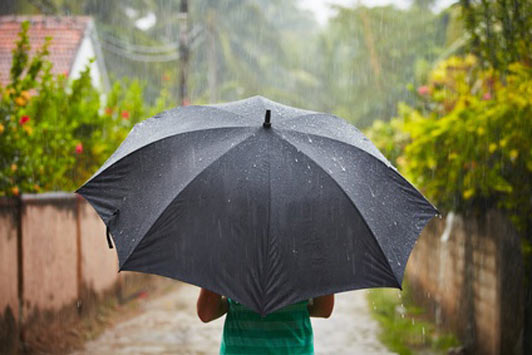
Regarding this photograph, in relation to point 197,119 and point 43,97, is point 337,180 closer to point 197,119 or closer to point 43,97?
point 197,119

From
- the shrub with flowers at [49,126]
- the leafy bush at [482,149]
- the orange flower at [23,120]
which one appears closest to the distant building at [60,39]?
the shrub with flowers at [49,126]

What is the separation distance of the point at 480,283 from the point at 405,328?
192cm

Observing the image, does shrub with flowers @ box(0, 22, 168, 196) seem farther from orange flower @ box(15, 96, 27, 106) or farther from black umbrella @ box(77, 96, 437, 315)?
black umbrella @ box(77, 96, 437, 315)

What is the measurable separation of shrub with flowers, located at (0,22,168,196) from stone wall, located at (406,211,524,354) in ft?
15.6

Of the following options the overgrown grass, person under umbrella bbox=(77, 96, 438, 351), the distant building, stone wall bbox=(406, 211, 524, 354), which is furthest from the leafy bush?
the distant building

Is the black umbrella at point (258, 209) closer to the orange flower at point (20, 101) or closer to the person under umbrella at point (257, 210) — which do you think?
the person under umbrella at point (257, 210)

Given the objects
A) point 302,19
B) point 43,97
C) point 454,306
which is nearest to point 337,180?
point 454,306

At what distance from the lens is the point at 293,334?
2787 mm

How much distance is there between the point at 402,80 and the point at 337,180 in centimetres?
2390

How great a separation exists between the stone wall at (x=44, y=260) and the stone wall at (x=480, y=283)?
4.55 m

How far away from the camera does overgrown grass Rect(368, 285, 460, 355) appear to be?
6984 millimetres

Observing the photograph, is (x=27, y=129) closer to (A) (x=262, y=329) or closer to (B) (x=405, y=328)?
(A) (x=262, y=329)

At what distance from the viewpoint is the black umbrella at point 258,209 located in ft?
8.23

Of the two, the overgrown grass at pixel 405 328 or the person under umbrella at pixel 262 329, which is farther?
the overgrown grass at pixel 405 328
